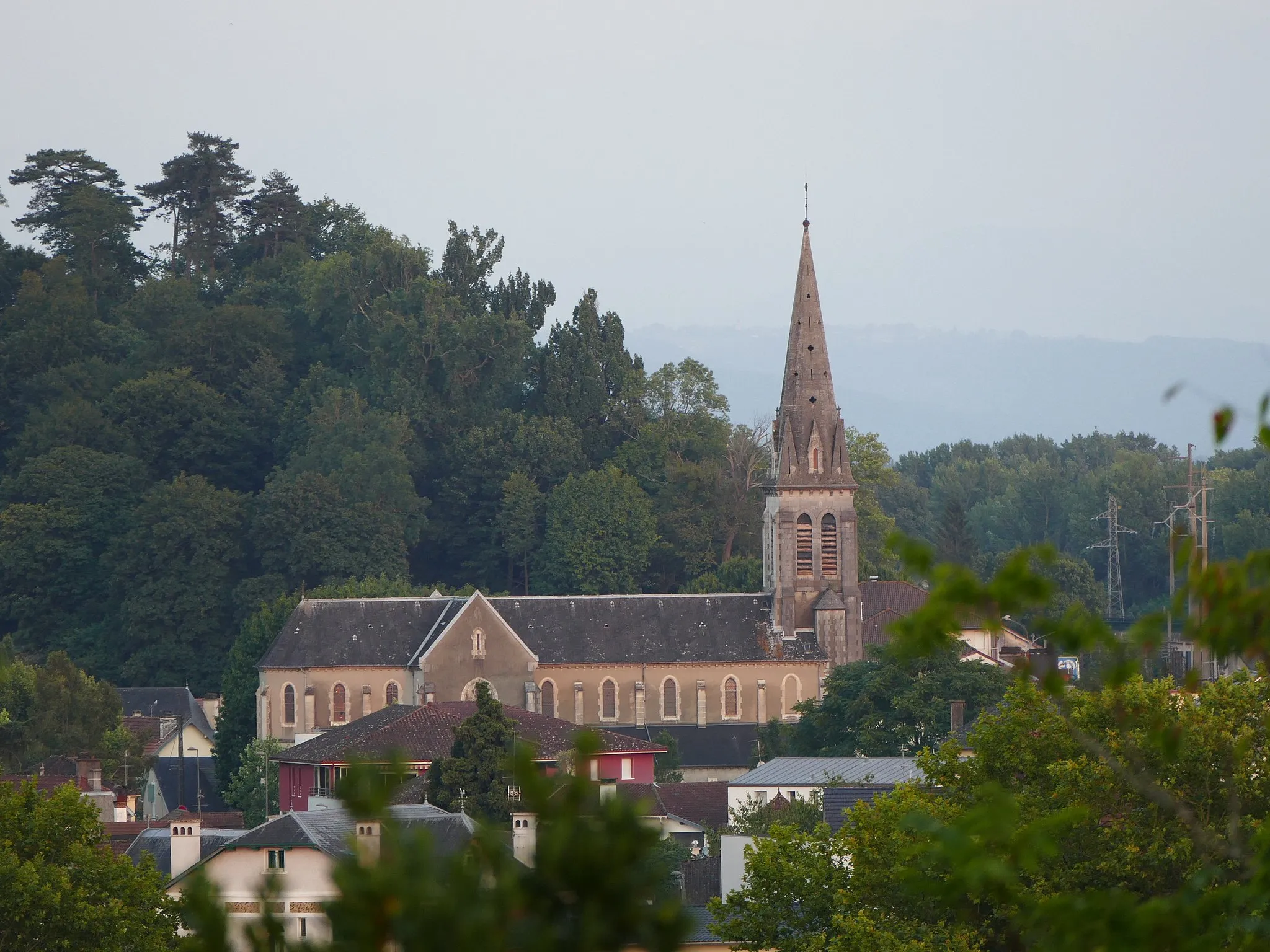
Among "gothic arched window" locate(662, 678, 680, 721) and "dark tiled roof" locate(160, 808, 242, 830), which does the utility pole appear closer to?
"gothic arched window" locate(662, 678, 680, 721)

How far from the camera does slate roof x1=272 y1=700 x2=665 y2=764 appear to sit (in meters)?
59.9

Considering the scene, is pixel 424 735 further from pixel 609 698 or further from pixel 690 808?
pixel 609 698

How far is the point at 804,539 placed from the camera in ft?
262

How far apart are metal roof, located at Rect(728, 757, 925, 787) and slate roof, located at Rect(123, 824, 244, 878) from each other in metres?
12.9

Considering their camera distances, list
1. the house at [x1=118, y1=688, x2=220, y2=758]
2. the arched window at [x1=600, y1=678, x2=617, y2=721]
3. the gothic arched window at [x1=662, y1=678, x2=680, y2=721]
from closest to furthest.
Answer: the gothic arched window at [x1=662, y1=678, x2=680, y2=721], the arched window at [x1=600, y1=678, x2=617, y2=721], the house at [x1=118, y1=688, x2=220, y2=758]

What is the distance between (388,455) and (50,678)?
95.2 ft

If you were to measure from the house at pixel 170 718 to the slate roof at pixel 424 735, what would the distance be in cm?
1531

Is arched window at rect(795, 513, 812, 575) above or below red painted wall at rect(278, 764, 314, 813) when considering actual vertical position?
above

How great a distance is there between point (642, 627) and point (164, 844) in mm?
36758

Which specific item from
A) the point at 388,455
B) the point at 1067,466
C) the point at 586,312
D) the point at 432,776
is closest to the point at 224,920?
the point at 432,776

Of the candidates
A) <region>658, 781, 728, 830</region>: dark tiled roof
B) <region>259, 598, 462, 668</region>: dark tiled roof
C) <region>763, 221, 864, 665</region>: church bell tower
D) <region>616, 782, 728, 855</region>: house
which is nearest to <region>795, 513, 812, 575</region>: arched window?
<region>763, 221, 864, 665</region>: church bell tower

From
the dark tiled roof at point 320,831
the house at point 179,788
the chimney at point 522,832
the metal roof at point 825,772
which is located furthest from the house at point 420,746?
the chimney at point 522,832

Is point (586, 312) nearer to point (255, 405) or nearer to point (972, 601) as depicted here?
point (255, 405)

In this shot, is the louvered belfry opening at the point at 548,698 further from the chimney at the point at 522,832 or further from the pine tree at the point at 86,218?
the pine tree at the point at 86,218
